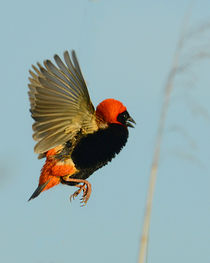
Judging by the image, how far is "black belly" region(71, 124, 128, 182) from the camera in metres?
3.65

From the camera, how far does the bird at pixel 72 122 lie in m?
3.63

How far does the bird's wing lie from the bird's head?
57mm

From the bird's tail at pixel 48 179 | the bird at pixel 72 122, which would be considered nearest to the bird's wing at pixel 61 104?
the bird at pixel 72 122

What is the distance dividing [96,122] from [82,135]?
11 cm

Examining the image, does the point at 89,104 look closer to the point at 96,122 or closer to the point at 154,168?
the point at 96,122

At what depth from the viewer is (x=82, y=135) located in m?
3.67

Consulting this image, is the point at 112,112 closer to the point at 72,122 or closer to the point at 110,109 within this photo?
the point at 110,109

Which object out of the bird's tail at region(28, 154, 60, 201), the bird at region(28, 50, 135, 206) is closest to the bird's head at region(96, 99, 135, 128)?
the bird at region(28, 50, 135, 206)

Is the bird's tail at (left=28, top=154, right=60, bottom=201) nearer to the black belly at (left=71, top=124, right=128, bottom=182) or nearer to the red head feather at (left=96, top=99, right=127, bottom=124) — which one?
the black belly at (left=71, top=124, right=128, bottom=182)

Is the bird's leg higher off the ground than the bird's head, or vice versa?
the bird's head

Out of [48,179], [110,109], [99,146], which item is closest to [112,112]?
[110,109]

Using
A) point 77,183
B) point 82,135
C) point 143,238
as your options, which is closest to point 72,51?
point 82,135

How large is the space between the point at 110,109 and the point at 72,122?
0.78ft

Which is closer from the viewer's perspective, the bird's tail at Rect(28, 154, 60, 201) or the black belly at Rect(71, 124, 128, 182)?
the black belly at Rect(71, 124, 128, 182)
